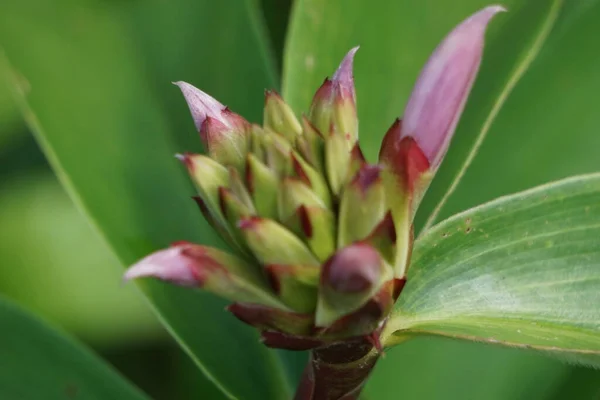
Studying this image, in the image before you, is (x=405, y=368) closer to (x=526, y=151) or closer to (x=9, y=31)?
(x=526, y=151)

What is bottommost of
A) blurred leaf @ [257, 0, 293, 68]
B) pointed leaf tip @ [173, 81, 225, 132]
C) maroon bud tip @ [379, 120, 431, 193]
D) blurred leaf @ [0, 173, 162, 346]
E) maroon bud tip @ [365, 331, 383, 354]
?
blurred leaf @ [0, 173, 162, 346]

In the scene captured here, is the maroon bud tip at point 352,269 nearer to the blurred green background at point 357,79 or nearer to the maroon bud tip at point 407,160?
the maroon bud tip at point 407,160

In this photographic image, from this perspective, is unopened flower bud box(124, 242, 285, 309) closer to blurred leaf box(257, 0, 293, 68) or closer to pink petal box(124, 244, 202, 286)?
pink petal box(124, 244, 202, 286)

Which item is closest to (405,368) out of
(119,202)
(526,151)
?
(526,151)

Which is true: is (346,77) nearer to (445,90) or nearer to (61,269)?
(445,90)

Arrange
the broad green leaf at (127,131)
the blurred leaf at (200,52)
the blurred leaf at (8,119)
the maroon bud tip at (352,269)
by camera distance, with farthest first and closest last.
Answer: the blurred leaf at (8,119)
the blurred leaf at (200,52)
the broad green leaf at (127,131)
the maroon bud tip at (352,269)

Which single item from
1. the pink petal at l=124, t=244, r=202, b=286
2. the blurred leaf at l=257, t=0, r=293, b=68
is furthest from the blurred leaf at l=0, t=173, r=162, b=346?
the pink petal at l=124, t=244, r=202, b=286

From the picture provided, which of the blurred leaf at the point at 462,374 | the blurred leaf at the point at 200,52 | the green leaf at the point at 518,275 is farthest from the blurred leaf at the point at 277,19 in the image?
the green leaf at the point at 518,275

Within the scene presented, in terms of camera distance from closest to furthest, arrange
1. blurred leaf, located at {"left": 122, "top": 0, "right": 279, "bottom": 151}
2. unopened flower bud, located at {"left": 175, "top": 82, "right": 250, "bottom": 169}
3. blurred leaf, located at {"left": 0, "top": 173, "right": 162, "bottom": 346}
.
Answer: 1. unopened flower bud, located at {"left": 175, "top": 82, "right": 250, "bottom": 169}
2. blurred leaf, located at {"left": 122, "top": 0, "right": 279, "bottom": 151}
3. blurred leaf, located at {"left": 0, "top": 173, "right": 162, "bottom": 346}
